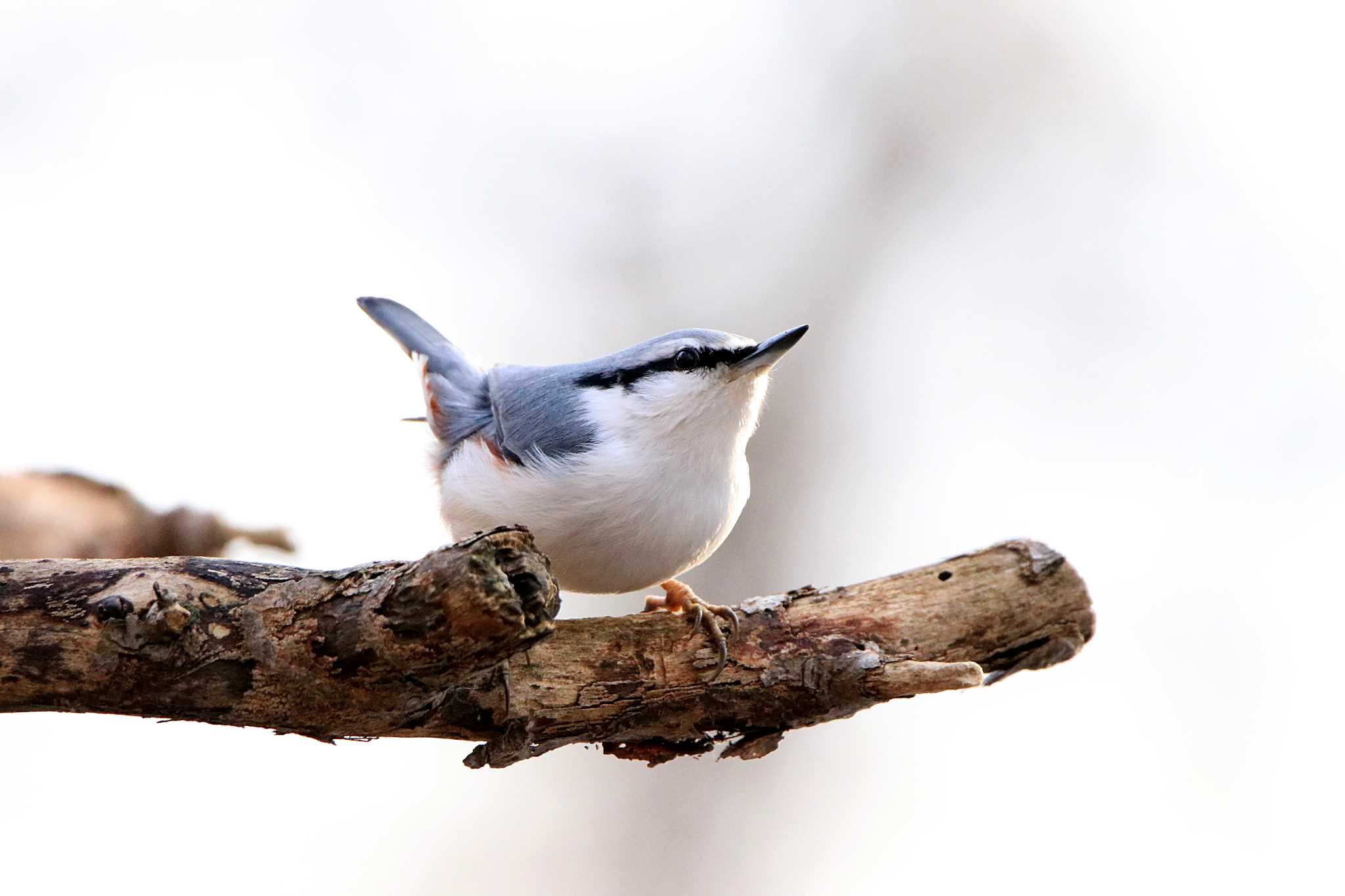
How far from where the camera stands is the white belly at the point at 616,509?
2.23 metres

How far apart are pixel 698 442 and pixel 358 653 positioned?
1002mm

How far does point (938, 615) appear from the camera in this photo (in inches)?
87.0

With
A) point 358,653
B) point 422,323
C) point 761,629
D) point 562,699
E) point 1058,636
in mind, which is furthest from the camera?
point 422,323

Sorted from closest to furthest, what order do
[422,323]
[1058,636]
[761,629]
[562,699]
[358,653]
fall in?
1. [358,653]
2. [562,699]
3. [761,629]
4. [1058,636]
5. [422,323]

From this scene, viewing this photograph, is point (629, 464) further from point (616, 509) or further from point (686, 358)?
point (686, 358)

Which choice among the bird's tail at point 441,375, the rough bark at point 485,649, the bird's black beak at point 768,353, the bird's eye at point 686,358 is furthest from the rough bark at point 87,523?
the bird's black beak at point 768,353

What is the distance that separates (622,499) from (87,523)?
1.35 metres

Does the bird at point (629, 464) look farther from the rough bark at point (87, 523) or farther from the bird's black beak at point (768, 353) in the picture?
the rough bark at point (87, 523)

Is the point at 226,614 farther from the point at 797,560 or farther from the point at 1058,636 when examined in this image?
the point at 797,560

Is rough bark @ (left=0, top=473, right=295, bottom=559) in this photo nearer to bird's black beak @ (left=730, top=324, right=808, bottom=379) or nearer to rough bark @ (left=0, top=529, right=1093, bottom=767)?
rough bark @ (left=0, top=529, right=1093, bottom=767)

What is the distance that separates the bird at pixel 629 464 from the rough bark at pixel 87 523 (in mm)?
666

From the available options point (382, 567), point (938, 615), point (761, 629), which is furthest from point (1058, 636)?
point (382, 567)

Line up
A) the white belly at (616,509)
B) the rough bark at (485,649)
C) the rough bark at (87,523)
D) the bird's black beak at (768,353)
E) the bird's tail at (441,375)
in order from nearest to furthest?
1. the rough bark at (485,649)
2. the white belly at (616,509)
3. the bird's black beak at (768,353)
4. the rough bark at (87,523)
5. the bird's tail at (441,375)

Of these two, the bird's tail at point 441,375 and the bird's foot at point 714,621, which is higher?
A: the bird's tail at point 441,375
